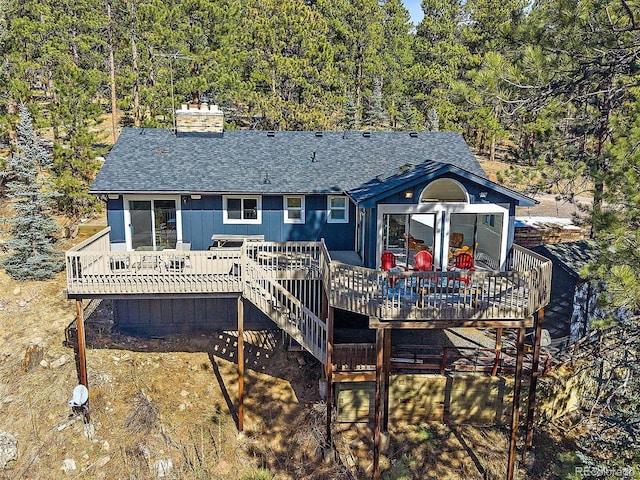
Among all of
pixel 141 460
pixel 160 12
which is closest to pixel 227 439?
pixel 141 460

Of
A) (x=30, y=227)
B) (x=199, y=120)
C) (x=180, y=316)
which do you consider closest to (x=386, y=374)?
(x=180, y=316)

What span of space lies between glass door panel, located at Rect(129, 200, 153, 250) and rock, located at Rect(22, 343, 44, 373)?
3754 mm

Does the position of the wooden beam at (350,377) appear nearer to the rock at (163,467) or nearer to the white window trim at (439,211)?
the white window trim at (439,211)

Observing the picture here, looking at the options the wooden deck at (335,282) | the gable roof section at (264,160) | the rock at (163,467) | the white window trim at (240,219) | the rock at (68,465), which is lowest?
the rock at (163,467)

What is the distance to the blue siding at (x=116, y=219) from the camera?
14.4 meters

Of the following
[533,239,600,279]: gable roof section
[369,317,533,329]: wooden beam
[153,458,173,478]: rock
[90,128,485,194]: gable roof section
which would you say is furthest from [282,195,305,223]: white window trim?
[533,239,600,279]: gable roof section

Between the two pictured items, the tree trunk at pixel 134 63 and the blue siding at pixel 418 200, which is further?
the tree trunk at pixel 134 63

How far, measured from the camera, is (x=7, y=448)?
11430 millimetres

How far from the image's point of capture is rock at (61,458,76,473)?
11078 millimetres

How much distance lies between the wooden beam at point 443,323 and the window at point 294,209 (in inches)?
212

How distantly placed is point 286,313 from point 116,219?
586 centimetres

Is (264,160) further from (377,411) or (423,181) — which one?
(377,411)

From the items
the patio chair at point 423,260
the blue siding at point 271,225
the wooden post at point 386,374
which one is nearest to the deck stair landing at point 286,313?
the wooden post at point 386,374

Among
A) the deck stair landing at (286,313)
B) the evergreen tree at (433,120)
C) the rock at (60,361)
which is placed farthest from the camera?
the evergreen tree at (433,120)
